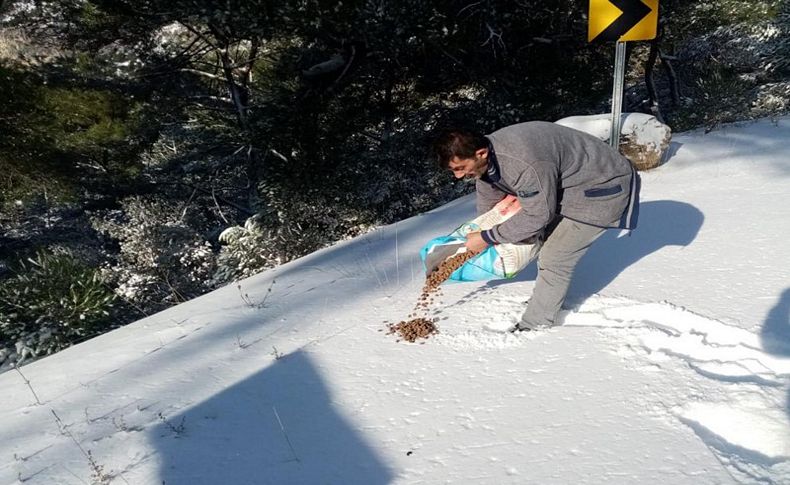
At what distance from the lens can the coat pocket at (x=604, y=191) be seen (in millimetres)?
2443

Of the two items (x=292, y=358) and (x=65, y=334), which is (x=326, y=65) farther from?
(x=292, y=358)

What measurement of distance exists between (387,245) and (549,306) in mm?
2059

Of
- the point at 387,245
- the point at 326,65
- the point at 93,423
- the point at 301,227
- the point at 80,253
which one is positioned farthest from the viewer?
the point at 80,253

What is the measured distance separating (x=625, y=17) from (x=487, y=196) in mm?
2088

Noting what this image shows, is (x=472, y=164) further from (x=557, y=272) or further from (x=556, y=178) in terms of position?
(x=557, y=272)

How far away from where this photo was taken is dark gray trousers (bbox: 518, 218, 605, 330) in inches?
98.5

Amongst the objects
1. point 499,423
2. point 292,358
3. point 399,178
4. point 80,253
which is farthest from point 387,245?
point 80,253

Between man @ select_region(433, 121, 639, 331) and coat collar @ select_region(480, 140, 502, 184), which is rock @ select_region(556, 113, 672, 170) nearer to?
man @ select_region(433, 121, 639, 331)

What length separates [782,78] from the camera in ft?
29.4

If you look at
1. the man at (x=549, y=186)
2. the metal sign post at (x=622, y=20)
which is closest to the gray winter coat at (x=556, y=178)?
the man at (x=549, y=186)

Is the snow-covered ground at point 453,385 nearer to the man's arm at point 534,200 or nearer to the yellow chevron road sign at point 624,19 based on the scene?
the man's arm at point 534,200

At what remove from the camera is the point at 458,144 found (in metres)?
2.24

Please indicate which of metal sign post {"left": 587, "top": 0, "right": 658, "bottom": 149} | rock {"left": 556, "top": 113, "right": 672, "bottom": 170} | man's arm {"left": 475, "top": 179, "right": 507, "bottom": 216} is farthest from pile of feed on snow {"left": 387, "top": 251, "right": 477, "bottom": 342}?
rock {"left": 556, "top": 113, "right": 672, "bottom": 170}

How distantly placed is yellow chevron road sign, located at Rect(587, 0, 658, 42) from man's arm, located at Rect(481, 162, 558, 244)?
7.27 feet
